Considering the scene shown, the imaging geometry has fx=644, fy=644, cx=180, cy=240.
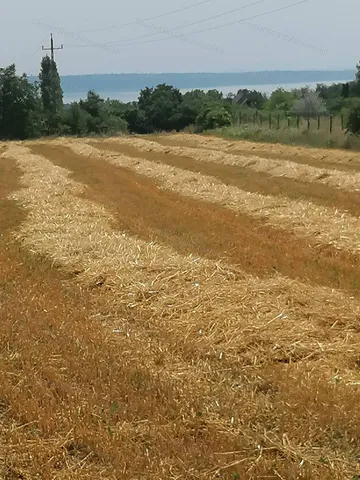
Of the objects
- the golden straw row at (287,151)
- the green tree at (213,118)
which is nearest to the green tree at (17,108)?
the green tree at (213,118)

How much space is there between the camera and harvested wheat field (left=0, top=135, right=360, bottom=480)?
457cm

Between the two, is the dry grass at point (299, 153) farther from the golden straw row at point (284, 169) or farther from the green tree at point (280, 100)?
the green tree at point (280, 100)

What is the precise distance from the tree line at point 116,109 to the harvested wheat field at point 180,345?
148ft

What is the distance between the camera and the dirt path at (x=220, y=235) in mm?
9461

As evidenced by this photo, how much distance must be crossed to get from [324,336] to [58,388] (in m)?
2.70

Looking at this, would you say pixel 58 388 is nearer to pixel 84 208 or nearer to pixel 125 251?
pixel 125 251

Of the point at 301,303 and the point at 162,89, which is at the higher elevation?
the point at 162,89

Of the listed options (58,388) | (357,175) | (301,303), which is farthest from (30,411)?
(357,175)

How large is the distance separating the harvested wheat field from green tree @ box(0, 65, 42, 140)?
161 ft

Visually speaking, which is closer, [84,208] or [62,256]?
[62,256]

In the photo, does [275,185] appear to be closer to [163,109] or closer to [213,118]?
[213,118]

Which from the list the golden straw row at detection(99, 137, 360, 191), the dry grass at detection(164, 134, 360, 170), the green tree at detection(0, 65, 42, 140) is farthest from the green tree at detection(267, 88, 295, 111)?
Answer: the golden straw row at detection(99, 137, 360, 191)

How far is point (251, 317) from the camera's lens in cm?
701

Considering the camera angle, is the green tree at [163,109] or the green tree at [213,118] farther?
the green tree at [163,109]
